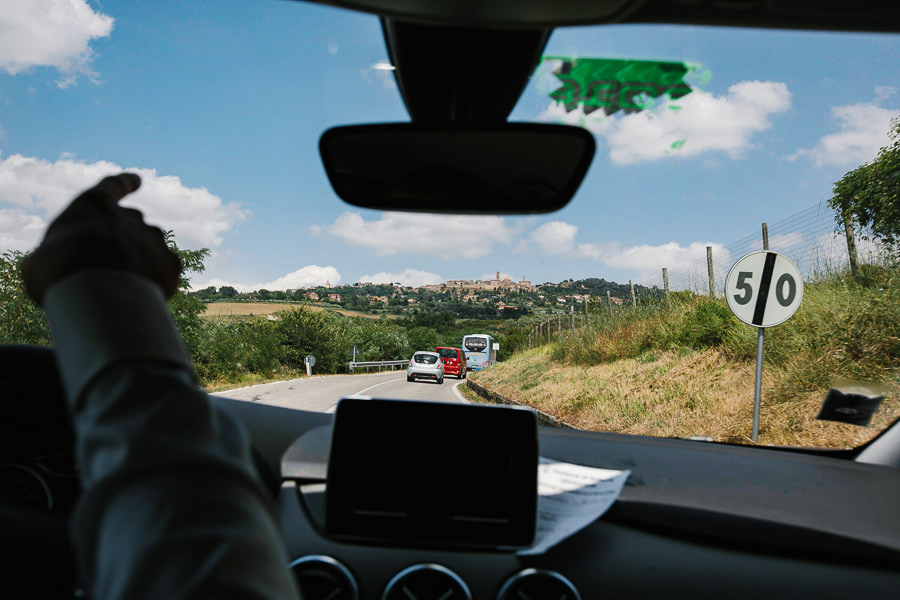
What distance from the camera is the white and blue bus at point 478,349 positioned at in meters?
3.89

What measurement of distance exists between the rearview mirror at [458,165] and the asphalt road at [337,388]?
1625 millimetres

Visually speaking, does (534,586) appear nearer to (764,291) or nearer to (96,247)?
(96,247)

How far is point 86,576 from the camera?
69 cm

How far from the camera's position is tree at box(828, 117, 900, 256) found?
Answer: 193 inches

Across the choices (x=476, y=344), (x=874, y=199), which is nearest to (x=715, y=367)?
(x=874, y=199)

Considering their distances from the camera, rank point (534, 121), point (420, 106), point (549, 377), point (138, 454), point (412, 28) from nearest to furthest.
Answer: point (138, 454) → point (412, 28) → point (534, 121) → point (420, 106) → point (549, 377)

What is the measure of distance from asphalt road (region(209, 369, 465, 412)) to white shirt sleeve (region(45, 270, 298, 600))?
2.83 metres

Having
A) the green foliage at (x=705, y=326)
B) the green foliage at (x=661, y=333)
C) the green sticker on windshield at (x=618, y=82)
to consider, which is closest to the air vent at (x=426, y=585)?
the green sticker on windshield at (x=618, y=82)

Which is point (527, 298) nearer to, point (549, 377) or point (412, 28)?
point (412, 28)

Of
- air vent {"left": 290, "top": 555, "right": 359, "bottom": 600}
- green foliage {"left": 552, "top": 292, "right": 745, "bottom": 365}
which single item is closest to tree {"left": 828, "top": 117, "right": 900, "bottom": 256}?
green foliage {"left": 552, "top": 292, "right": 745, "bottom": 365}

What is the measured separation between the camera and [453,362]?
209 inches

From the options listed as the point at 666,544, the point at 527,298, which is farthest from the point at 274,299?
the point at 666,544

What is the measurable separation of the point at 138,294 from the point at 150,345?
87 millimetres

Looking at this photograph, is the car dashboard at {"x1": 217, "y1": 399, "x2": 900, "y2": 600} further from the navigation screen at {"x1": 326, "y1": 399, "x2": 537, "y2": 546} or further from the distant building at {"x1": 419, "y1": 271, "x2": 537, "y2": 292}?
the distant building at {"x1": 419, "y1": 271, "x2": 537, "y2": 292}
